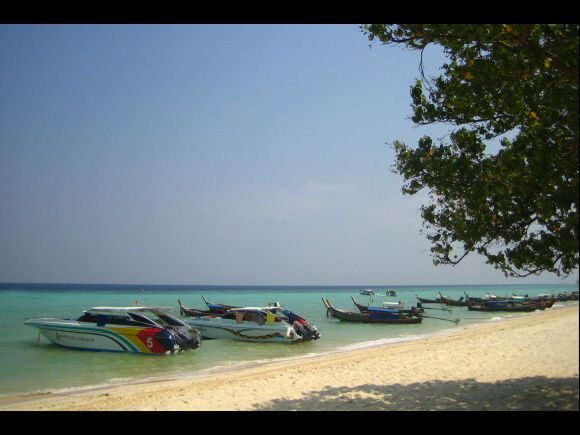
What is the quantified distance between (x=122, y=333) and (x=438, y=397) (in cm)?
1423

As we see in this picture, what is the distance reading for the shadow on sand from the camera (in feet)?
19.3

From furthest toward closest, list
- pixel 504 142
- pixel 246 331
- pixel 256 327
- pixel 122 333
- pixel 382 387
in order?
pixel 246 331 → pixel 256 327 → pixel 122 333 → pixel 382 387 → pixel 504 142

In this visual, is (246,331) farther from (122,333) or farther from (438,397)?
(438,397)

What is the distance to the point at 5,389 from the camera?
1329 cm

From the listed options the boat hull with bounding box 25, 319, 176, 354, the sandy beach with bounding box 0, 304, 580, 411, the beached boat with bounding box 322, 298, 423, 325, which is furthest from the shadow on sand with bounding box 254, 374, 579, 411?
the beached boat with bounding box 322, 298, 423, 325

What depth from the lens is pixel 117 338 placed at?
18.8 m

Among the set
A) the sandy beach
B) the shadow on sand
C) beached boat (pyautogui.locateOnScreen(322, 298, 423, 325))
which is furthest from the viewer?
beached boat (pyautogui.locateOnScreen(322, 298, 423, 325))

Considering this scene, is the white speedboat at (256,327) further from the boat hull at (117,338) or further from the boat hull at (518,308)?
the boat hull at (518,308)

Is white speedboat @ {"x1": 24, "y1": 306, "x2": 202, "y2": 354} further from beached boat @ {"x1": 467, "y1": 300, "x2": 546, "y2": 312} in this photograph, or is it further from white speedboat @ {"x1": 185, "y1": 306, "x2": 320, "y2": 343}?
beached boat @ {"x1": 467, "y1": 300, "x2": 546, "y2": 312}

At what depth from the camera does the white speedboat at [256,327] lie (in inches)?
903

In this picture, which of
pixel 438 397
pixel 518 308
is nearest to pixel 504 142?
pixel 438 397

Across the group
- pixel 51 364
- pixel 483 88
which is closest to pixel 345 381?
pixel 483 88
